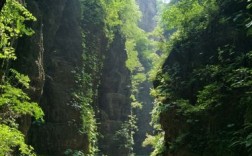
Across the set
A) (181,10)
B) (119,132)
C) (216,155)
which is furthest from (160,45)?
(119,132)

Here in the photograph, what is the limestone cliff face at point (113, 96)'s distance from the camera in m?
29.8

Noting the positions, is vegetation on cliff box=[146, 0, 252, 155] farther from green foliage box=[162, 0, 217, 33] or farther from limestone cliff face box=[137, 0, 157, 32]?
limestone cliff face box=[137, 0, 157, 32]

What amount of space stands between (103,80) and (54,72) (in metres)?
10.9

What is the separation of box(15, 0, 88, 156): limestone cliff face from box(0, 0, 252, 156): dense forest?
58mm

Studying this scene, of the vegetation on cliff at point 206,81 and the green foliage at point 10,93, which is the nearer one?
the green foliage at point 10,93

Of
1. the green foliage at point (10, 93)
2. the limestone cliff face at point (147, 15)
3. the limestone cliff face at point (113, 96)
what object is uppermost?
the limestone cliff face at point (147, 15)

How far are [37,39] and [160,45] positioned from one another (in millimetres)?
7610

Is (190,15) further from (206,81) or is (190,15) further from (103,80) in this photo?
(103,80)

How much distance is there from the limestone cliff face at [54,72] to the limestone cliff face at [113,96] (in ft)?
27.4

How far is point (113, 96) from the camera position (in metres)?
32.2

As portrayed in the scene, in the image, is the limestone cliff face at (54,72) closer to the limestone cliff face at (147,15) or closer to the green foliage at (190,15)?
the green foliage at (190,15)

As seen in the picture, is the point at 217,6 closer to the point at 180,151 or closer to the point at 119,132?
the point at 180,151

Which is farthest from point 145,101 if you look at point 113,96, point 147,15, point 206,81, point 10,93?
point 10,93

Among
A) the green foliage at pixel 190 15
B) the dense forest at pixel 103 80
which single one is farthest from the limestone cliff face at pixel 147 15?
the green foliage at pixel 190 15
